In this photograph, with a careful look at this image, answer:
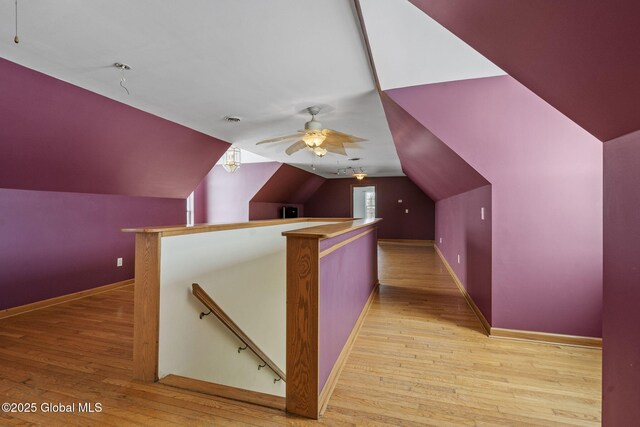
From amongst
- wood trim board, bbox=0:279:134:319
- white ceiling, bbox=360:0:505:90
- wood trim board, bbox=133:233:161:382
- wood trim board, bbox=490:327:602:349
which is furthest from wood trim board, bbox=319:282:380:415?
wood trim board, bbox=0:279:134:319

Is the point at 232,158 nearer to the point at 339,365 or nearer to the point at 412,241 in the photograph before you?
the point at 339,365

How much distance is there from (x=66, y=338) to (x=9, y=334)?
594 millimetres

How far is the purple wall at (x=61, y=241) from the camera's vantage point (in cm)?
321

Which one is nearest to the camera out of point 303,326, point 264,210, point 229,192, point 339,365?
point 303,326

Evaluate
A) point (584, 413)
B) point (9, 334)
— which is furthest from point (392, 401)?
point (9, 334)

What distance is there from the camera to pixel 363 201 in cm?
1080

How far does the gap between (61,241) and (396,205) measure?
8631 millimetres

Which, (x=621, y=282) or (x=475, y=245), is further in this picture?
(x=475, y=245)

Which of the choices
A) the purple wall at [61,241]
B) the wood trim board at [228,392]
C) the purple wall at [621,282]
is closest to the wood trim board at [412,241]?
the purple wall at [61,241]

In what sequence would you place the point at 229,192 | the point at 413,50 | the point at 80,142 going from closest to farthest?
1. the point at 413,50
2. the point at 80,142
3. the point at 229,192

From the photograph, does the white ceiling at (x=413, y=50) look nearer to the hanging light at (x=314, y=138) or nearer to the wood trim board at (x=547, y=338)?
the hanging light at (x=314, y=138)

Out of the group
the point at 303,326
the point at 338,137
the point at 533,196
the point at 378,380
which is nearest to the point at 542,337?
the point at 533,196

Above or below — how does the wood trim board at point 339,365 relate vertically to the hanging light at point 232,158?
below

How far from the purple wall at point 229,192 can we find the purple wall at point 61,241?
3070 millimetres
